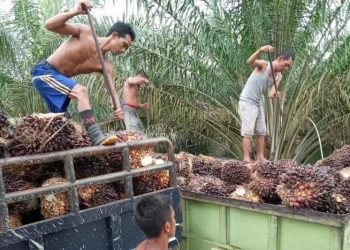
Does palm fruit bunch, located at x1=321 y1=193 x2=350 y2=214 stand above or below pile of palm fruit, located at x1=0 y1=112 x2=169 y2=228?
below

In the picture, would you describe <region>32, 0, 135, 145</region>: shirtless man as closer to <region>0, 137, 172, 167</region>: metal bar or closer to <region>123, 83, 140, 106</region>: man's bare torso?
<region>0, 137, 172, 167</region>: metal bar

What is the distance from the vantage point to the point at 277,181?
10.9 ft

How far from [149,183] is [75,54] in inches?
54.0

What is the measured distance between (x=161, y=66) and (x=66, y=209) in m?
4.69

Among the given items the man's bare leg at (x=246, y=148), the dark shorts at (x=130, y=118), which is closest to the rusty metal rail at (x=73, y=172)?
the man's bare leg at (x=246, y=148)

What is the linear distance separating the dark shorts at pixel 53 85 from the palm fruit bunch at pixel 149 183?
0.93m

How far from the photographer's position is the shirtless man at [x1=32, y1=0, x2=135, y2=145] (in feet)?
10.8

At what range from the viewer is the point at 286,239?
2.87 metres

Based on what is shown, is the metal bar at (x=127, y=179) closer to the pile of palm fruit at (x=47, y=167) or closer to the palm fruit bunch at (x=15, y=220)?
the pile of palm fruit at (x=47, y=167)

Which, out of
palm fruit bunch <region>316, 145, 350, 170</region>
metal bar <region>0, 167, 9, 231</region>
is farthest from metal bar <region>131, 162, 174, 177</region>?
palm fruit bunch <region>316, 145, 350, 170</region>

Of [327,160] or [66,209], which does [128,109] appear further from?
[66,209]

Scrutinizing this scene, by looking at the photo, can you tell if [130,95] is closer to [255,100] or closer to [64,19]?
[255,100]

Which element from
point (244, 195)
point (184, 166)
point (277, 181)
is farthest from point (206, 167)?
point (277, 181)

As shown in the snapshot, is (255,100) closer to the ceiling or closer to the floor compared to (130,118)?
closer to the ceiling
